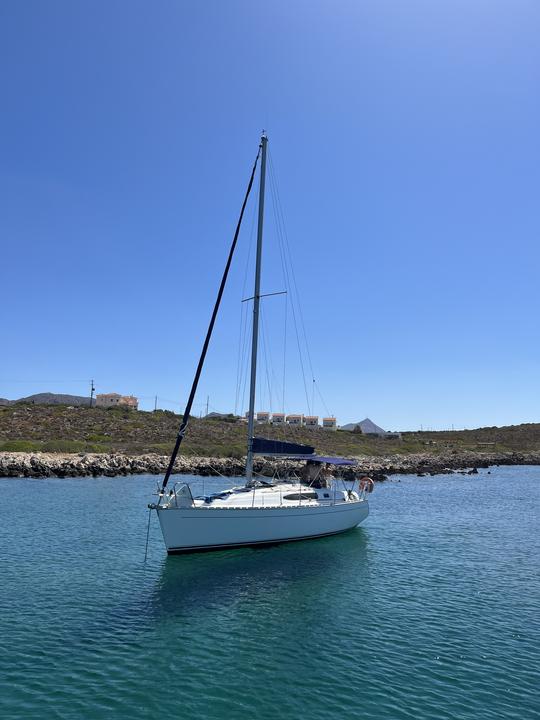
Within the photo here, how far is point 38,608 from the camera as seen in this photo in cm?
1509

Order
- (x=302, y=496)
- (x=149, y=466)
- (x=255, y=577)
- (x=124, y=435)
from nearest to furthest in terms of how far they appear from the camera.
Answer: (x=255, y=577) → (x=302, y=496) → (x=149, y=466) → (x=124, y=435)

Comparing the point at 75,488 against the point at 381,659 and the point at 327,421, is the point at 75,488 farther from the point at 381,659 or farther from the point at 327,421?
the point at 327,421

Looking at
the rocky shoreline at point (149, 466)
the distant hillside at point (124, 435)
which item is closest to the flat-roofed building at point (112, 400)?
the distant hillside at point (124, 435)

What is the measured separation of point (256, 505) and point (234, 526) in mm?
1630

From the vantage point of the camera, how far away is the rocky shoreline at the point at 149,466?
4753 centimetres

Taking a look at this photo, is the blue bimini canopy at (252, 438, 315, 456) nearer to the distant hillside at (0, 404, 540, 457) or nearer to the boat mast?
the boat mast

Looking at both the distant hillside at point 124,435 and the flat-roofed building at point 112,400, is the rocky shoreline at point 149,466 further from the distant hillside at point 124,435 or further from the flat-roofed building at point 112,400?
the flat-roofed building at point 112,400

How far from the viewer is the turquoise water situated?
10562 millimetres

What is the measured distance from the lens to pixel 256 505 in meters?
22.7

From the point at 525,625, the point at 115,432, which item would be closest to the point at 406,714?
the point at 525,625

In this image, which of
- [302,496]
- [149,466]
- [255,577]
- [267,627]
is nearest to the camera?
[267,627]

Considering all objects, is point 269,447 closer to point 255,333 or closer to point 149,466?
point 255,333

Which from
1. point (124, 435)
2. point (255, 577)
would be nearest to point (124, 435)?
point (124, 435)

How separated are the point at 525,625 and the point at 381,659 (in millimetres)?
5877
